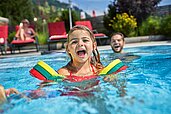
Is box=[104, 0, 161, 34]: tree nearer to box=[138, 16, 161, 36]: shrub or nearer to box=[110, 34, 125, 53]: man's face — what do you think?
box=[138, 16, 161, 36]: shrub

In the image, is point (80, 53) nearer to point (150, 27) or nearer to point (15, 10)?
point (150, 27)

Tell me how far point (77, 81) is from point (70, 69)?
23 centimetres

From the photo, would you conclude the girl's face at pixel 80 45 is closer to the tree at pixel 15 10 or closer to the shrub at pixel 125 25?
the shrub at pixel 125 25

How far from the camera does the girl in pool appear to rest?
9.65ft

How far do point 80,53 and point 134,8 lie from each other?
12367 millimetres

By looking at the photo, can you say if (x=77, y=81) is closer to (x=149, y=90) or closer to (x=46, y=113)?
(x=149, y=90)

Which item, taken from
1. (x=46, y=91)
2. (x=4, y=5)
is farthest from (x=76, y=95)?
(x=4, y=5)

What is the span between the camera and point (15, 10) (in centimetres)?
3766

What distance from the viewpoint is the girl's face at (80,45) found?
2.92 metres

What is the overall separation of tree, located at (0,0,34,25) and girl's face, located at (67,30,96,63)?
33796 mm

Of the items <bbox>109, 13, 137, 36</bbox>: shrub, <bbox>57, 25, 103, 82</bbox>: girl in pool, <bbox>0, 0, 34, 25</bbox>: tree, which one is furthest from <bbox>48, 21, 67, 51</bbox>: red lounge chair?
<bbox>0, 0, 34, 25</bbox>: tree

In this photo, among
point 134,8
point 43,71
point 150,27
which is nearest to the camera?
point 43,71

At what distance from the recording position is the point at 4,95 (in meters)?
2.22

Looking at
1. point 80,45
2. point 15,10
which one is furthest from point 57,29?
point 15,10
